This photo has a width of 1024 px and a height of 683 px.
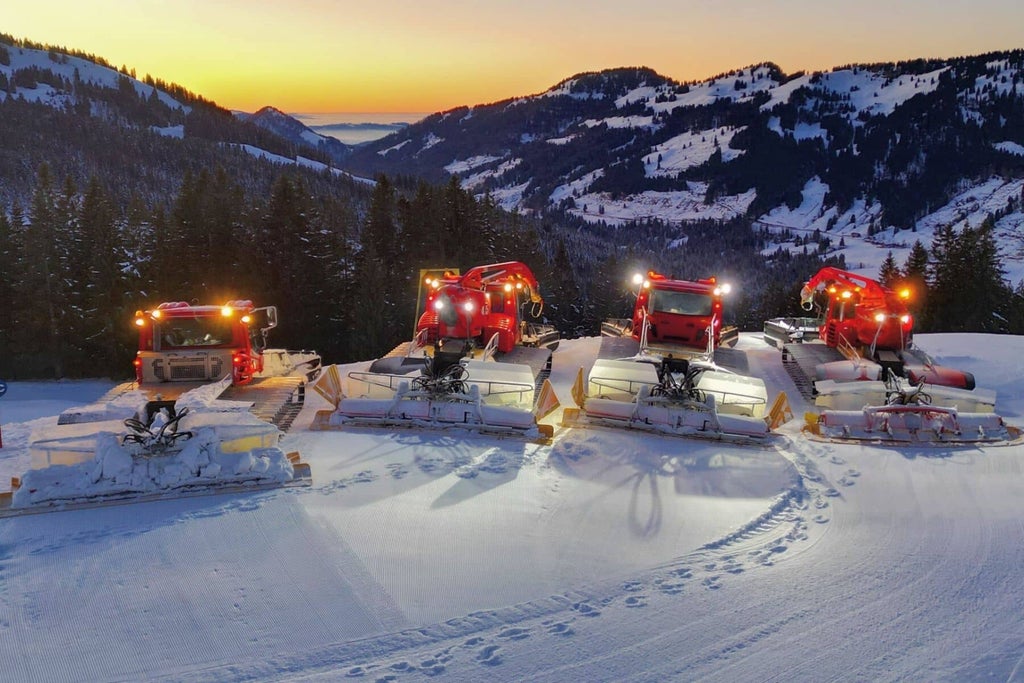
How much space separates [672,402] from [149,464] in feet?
25.2

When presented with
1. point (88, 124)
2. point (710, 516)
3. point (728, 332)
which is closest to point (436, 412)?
point (710, 516)

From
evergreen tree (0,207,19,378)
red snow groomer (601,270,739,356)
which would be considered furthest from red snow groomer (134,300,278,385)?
evergreen tree (0,207,19,378)

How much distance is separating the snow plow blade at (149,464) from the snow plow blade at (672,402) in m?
5.08

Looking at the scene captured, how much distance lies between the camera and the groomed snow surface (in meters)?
5.00

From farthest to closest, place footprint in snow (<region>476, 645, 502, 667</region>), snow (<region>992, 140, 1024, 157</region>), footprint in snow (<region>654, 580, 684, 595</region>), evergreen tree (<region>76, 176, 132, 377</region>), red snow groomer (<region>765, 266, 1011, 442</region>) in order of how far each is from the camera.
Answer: snow (<region>992, 140, 1024, 157</region>), evergreen tree (<region>76, 176, 132, 377</region>), red snow groomer (<region>765, 266, 1011, 442</region>), footprint in snow (<region>654, 580, 684, 595</region>), footprint in snow (<region>476, 645, 502, 667</region>)

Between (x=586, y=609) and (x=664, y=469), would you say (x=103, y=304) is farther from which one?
(x=586, y=609)

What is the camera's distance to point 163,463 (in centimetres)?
832

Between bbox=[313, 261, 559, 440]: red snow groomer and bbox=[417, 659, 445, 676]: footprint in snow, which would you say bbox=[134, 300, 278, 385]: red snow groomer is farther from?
bbox=[417, 659, 445, 676]: footprint in snow

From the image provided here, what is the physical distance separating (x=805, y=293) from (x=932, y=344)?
473cm

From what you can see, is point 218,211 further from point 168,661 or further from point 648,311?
point 168,661

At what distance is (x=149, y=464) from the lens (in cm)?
826

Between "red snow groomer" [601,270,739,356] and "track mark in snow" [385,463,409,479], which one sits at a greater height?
"red snow groomer" [601,270,739,356]

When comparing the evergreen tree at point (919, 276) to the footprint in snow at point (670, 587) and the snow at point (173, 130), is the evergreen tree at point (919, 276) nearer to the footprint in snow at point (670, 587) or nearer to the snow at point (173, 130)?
the footprint in snow at point (670, 587)

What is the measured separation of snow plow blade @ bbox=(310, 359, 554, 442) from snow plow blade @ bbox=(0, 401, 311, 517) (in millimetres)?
2639
